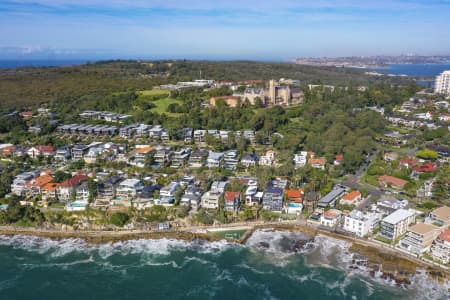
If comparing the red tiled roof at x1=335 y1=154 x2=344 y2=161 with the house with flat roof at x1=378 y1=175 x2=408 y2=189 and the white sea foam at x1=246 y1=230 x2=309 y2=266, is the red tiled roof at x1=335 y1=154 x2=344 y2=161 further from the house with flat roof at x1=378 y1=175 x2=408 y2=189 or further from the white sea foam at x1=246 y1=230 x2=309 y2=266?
the white sea foam at x1=246 y1=230 x2=309 y2=266

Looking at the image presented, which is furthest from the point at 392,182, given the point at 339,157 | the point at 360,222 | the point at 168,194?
the point at 168,194

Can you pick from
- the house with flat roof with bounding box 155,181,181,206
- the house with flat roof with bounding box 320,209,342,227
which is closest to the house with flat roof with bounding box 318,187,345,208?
the house with flat roof with bounding box 320,209,342,227

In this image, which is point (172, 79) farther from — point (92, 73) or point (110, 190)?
point (110, 190)

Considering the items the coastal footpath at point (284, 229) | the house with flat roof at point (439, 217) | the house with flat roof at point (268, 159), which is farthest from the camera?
the house with flat roof at point (268, 159)

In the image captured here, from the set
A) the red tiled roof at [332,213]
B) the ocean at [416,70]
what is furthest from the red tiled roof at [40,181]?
the ocean at [416,70]

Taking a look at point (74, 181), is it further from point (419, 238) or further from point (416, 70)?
point (416, 70)

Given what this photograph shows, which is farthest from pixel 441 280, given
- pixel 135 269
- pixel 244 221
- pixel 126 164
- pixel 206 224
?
pixel 126 164

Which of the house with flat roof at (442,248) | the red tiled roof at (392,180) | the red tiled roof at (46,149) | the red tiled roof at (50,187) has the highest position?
the red tiled roof at (46,149)

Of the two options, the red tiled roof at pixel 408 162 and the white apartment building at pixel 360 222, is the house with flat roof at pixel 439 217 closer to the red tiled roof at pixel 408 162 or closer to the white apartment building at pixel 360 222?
the white apartment building at pixel 360 222
